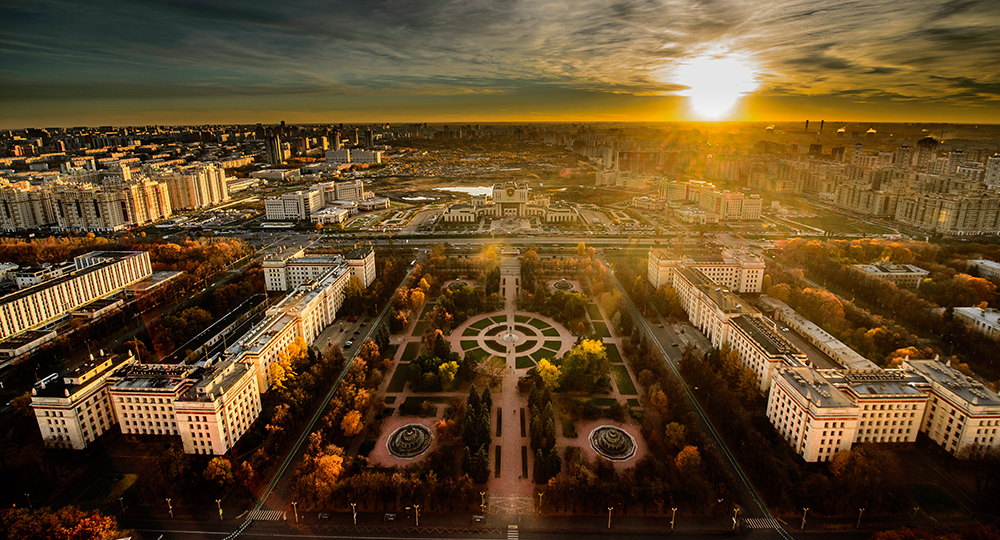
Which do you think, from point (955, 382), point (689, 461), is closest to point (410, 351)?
point (689, 461)

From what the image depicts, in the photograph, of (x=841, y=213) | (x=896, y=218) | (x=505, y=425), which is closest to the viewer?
(x=505, y=425)

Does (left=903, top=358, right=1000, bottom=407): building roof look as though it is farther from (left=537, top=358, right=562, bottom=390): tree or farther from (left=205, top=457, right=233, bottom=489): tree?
(left=205, top=457, right=233, bottom=489): tree

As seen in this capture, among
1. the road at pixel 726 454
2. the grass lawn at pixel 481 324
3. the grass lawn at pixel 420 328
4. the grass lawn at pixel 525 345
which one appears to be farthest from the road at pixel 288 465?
the road at pixel 726 454

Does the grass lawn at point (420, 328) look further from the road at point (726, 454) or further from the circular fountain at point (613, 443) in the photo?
the road at point (726, 454)

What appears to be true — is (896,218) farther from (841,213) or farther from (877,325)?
(877,325)

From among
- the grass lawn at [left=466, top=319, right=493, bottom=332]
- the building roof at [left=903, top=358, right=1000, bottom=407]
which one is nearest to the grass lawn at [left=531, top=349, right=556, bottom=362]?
the grass lawn at [left=466, top=319, right=493, bottom=332]

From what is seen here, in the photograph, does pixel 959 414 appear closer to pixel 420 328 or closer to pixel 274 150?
pixel 420 328

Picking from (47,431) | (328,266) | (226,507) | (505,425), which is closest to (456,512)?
(505,425)
